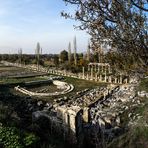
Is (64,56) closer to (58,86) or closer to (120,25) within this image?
(58,86)

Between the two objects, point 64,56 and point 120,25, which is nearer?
point 120,25

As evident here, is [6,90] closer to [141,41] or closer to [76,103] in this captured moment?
[76,103]

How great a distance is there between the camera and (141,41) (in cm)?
597

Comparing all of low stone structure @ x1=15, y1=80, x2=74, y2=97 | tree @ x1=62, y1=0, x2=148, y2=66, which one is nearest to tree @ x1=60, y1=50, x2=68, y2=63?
low stone structure @ x1=15, y1=80, x2=74, y2=97

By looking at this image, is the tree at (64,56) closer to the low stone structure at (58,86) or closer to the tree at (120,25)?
the low stone structure at (58,86)

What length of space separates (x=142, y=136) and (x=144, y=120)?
2307mm

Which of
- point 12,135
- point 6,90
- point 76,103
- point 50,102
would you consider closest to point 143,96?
point 76,103

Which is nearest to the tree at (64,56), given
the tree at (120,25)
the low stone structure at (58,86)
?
the low stone structure at (58,86)

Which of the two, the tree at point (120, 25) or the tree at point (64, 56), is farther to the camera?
the tree at point (64, 56)

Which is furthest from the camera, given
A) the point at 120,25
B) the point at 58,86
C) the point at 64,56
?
the point at 64,56

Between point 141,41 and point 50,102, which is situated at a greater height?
point 141,41

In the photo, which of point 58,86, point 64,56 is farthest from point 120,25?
point 64,56

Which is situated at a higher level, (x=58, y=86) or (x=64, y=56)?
(x=64, y=56)

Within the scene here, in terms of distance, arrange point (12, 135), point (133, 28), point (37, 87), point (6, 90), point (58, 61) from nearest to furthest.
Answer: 1. point (133, 28)
2. point (12, 135)
3. point (6, 90)
4. point (37, 87)
5. point (58, 61)
